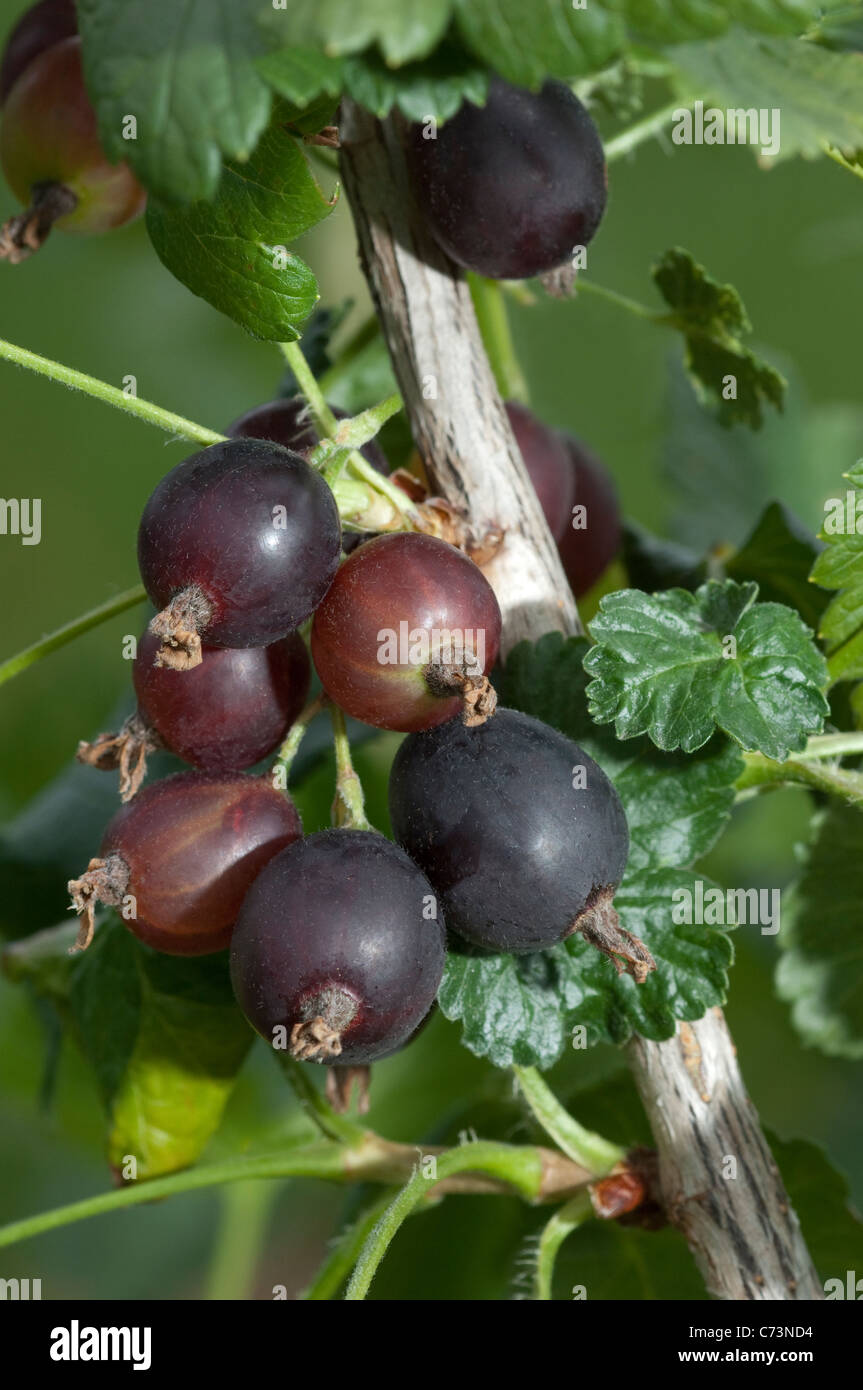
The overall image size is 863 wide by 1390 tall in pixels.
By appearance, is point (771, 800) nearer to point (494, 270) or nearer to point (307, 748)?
point (307, 748)

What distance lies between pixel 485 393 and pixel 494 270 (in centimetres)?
6

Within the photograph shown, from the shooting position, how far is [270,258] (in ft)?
1.66

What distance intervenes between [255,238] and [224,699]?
19 centimetres

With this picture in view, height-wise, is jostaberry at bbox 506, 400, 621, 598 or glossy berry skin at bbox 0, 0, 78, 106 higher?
glossy berry skin at bbox 0, 0, 78, 106

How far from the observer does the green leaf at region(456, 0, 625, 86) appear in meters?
0.38

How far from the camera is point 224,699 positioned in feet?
1.73

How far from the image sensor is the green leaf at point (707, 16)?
386mm

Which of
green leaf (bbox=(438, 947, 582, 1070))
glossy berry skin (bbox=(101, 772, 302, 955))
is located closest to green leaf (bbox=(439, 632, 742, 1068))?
green leaf (bbox=(438, 947, 582, 1070))

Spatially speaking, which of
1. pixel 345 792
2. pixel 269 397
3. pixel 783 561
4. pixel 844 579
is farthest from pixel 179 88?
pixel 269 397

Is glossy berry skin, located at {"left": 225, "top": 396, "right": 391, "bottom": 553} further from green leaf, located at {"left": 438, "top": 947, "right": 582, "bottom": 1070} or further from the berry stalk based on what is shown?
green leaf, located at {"left": 438, "top": 947, "right": 582, "bottom": 1070}

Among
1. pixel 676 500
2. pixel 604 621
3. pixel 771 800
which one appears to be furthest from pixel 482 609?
pixel 771 800

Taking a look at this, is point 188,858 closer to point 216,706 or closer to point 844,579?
point 216,706

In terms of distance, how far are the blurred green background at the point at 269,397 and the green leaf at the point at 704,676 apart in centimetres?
39

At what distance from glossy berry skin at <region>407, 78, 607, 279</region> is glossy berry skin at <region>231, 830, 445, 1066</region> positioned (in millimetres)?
274
